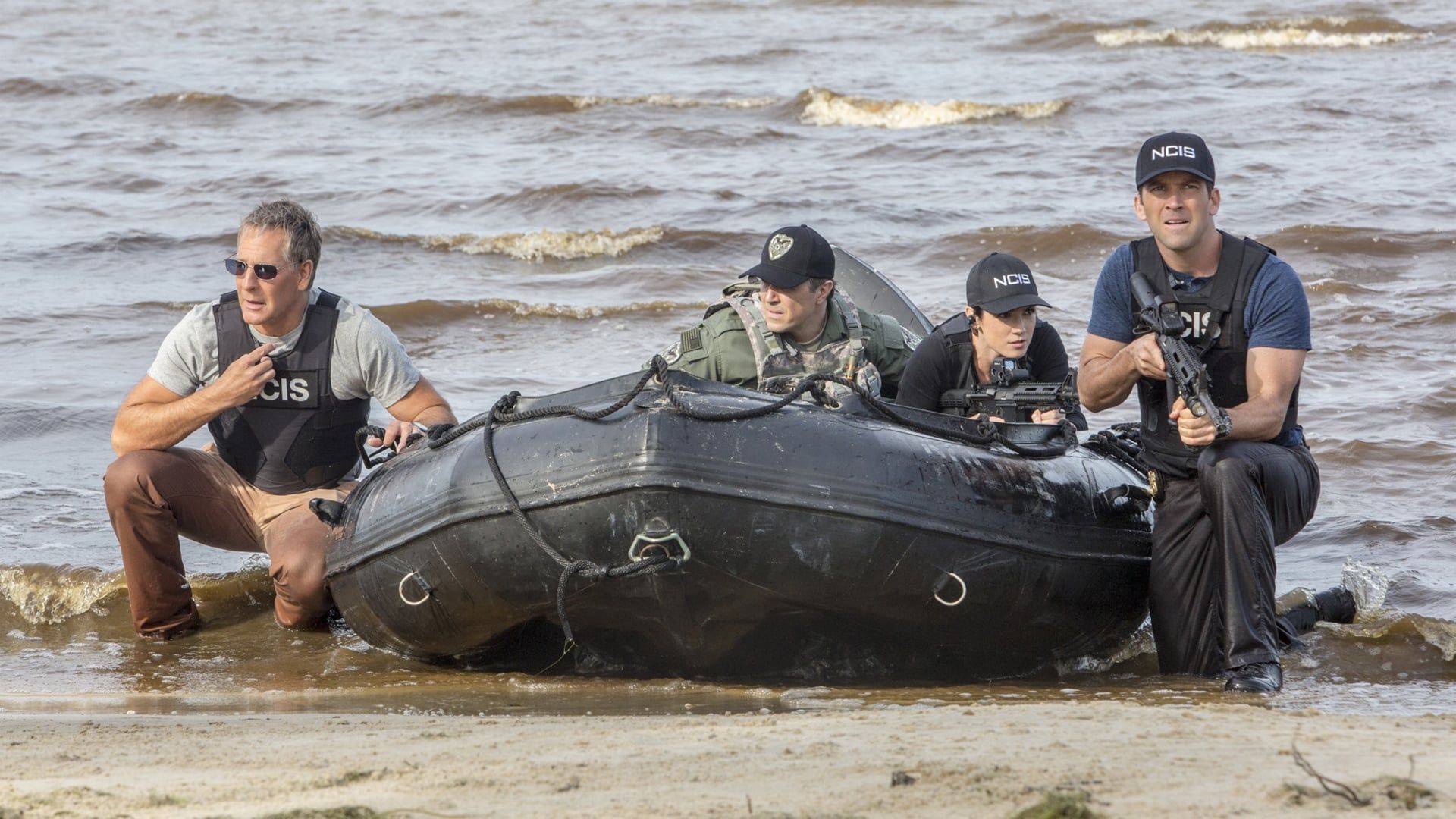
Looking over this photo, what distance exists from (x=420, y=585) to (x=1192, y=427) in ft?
6.44

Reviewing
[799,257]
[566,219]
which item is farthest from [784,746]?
[566,219]

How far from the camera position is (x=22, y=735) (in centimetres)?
355

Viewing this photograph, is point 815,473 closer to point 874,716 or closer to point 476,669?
point 874,716

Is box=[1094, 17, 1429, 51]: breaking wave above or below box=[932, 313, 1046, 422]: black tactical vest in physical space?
above

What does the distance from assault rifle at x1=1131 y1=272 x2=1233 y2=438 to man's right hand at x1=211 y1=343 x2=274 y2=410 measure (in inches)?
93.6

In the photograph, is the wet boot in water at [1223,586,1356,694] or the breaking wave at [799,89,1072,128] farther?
the breaking wave at [799,89,1072,128]

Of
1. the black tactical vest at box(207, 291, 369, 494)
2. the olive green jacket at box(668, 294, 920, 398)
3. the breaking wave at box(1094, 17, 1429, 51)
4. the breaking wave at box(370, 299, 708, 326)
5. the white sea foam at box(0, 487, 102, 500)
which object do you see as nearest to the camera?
the black tactical vest at box(207, 291, 369, 494)

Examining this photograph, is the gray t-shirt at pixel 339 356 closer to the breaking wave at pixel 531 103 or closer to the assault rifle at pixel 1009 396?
the assault rifle at pixel 1009 396

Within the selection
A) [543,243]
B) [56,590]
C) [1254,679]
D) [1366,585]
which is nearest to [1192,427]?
[1254,679]

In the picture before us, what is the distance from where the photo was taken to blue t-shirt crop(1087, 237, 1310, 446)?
4.14m

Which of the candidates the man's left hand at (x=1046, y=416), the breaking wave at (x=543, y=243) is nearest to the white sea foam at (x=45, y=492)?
the man's left hand at (x=1046, y=416)

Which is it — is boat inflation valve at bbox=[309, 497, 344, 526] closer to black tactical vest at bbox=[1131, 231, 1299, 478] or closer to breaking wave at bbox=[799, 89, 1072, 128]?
black tactical vest at bbox=[1131, 231, 1299, 478]

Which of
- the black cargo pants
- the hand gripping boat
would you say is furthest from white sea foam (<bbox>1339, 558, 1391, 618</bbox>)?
the hand gripping boat

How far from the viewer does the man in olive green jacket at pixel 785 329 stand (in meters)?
4.86
